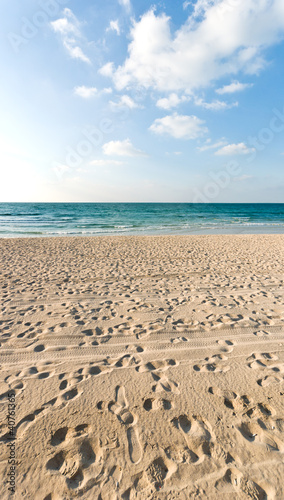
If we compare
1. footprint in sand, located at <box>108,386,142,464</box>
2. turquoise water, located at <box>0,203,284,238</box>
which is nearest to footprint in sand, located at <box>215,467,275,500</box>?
footprint in sand, located at <box>108,386,142,464</box>

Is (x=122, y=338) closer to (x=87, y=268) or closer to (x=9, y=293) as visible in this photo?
(x=9, y=293)

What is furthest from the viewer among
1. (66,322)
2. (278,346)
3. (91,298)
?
(91,298)

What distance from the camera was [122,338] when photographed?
14.5 ft

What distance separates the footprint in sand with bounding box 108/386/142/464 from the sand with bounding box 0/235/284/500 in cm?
1

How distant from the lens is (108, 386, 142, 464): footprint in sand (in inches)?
95.1

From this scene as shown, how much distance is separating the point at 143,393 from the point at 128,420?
427mm

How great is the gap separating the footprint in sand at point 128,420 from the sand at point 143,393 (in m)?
0.01

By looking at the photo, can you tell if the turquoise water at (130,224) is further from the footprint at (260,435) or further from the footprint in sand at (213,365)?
the footprint at (260,435)

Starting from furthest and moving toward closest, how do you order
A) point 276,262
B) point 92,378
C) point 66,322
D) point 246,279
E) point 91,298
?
point 276,262 < point 246,279 < point 91,298 < point 66,322 < point 92,378

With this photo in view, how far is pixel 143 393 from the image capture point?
10.4ft

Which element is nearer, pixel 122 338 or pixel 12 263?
pixel 122 338

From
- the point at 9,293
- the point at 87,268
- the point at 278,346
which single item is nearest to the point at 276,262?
the point at 278,346

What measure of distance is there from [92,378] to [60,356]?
2.75 feet

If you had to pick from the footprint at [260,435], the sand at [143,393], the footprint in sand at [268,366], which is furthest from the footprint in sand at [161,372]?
the footprint in sand at [268,366]
